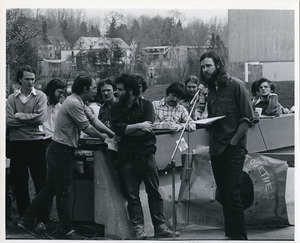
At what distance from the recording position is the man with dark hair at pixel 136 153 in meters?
6.71

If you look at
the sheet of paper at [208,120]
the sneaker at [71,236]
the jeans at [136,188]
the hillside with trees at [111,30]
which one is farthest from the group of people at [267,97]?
the sneaker at [71,236]

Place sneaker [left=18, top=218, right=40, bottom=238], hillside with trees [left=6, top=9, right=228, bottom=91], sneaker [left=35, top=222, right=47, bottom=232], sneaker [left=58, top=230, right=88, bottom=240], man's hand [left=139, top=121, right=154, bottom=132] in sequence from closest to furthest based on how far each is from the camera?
man's hand [left=139, top=121, right=154, bottom=132]
sneaker [left=58, top=230, right=88, bottom=240]
sneaker [left=18, top=218, right=40, bottom=238]
sneaker [left=35, top=222, right=47, bottom=232]
hillside with trees [left=6, top=9, right=228, bottom=91]

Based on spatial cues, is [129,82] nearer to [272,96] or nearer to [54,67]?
[54,67]

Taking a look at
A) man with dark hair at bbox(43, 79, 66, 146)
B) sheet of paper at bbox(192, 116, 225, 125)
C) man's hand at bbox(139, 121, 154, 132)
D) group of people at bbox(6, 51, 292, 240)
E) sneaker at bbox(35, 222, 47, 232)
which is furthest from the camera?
man with dark hair at bbox(43, 79, 66, 146)

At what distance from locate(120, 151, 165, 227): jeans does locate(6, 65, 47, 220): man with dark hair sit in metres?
1.00

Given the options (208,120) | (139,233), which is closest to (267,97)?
(208,120)

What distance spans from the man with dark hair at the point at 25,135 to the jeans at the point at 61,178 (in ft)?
1.53

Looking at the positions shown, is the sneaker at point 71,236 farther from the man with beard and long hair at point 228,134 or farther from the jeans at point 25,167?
the man with beard and long hair at point 228,134

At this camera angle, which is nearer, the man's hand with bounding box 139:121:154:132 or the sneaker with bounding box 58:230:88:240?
the man's hand with bounding box 139:121:154:132

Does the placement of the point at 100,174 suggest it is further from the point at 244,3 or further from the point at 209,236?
the point at 244,3

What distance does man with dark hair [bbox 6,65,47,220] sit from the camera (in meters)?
7.20

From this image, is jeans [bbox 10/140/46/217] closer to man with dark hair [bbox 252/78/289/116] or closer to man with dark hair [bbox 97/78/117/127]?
man with dark hair [bbox 97/78/117/127]

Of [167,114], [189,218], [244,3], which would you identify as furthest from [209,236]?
[244,3]

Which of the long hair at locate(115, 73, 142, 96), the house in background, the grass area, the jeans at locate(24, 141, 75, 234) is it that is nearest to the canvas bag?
the grass area
